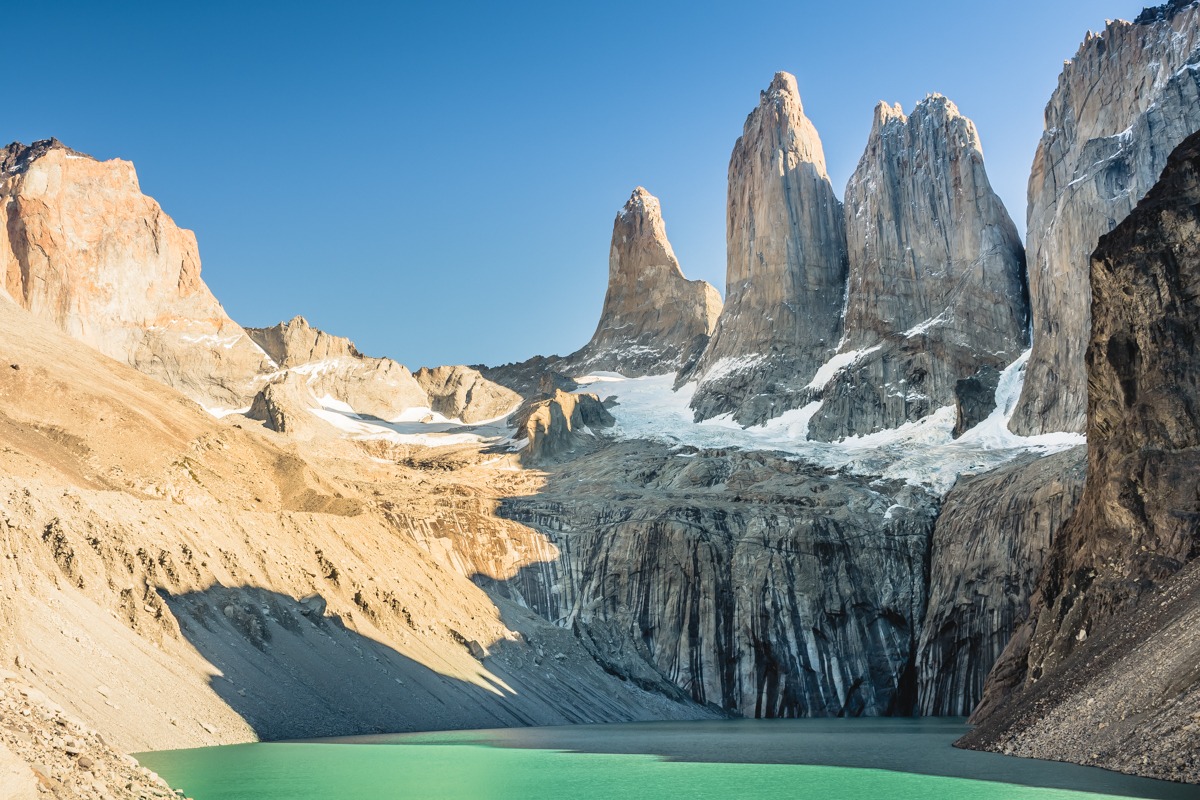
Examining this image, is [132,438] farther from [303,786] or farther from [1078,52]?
[1078,52]

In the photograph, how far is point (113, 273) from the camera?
446 feet

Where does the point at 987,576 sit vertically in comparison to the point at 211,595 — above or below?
above

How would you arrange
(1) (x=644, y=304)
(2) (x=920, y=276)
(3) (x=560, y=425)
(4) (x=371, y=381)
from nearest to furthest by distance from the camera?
(2) (x=920, y=276) → (3) (x=560, y=425) → (4) (x=371, y=381) → (1) (x=644, y=304)

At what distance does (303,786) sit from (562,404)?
94.0 metres

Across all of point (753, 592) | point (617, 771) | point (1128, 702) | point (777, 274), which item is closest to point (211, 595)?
point (617, 771)

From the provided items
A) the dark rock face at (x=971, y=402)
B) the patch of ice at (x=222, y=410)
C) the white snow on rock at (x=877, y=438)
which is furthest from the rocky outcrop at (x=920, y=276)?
the patch of ice at (x=222, y=410)

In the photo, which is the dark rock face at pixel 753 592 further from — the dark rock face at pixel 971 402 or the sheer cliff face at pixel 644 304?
the sheer cliff face at pixel 644 304

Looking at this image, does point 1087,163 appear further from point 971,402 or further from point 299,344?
point 299,344

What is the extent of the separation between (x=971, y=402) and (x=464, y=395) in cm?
7150

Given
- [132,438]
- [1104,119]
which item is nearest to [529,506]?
[132,438]

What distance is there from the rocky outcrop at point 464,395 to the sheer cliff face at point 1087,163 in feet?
238

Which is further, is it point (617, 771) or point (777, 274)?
point (777, 274)

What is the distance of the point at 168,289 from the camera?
141625 mm

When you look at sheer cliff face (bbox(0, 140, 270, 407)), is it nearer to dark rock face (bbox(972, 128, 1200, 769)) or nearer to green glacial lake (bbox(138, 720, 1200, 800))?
green glacial lake (bbox(138, 720, 1200, 800))
